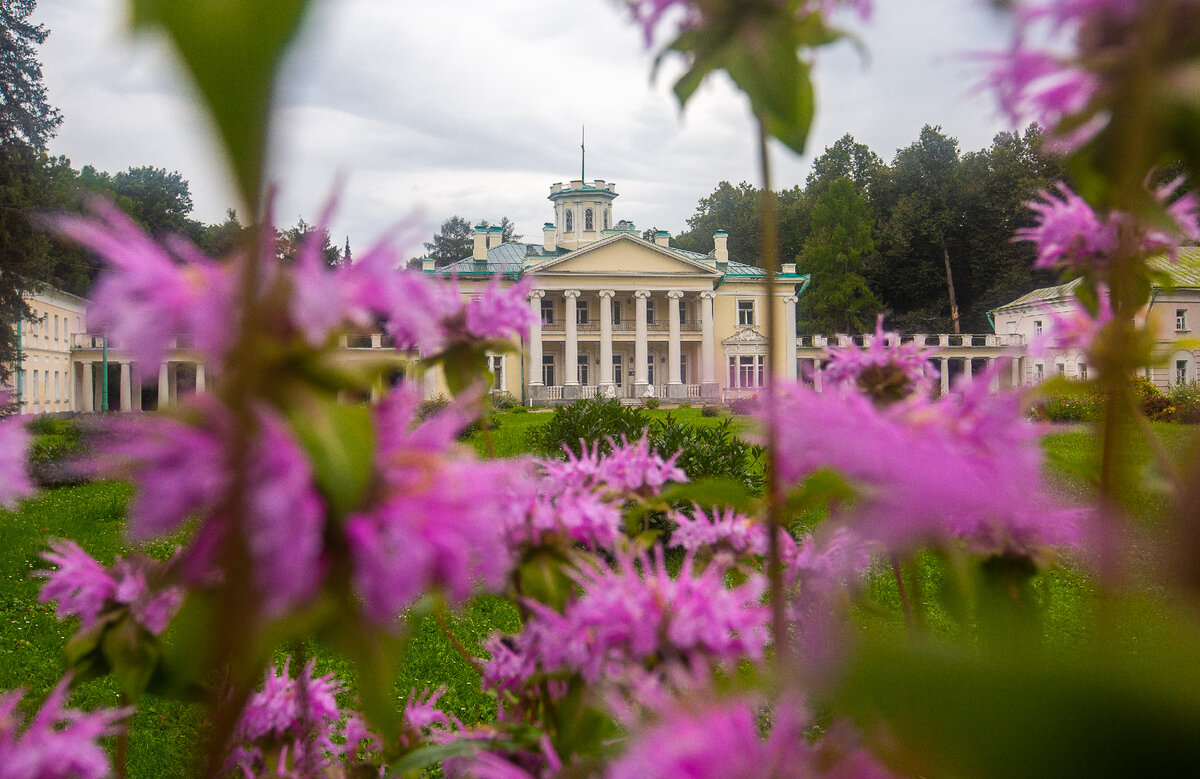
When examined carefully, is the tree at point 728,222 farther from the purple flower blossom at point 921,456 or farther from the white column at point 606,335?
the purple flower blossom at point 921,456

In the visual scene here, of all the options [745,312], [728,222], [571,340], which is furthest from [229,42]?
[728,222]

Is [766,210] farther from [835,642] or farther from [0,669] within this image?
[0,669]

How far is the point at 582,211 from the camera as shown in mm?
29344

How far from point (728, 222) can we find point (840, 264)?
9886mm

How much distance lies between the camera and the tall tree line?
88.4ft

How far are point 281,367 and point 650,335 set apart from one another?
27.3 meters

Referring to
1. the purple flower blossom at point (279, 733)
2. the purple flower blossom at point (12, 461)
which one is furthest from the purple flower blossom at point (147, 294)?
the purple flower blossom at point (279, 733)

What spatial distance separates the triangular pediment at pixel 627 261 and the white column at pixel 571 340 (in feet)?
2.73

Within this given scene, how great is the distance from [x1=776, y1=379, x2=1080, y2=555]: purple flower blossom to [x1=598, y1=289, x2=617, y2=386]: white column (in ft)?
83.3

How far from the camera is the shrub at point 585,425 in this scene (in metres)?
7.04

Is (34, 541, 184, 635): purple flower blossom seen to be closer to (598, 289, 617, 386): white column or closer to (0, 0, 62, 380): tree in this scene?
(0, 0, 62, 380): tree

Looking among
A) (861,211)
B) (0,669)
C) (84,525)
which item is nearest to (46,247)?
(84,525)

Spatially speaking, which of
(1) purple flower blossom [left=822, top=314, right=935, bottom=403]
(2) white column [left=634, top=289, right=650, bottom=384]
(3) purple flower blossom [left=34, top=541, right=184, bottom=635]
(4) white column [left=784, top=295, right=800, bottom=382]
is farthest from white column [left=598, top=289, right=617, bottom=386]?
(3) purple flower blossom [left=34, top=541, right=184, bottom=635]

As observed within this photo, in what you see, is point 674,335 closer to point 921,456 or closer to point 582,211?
point 582,211
